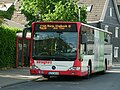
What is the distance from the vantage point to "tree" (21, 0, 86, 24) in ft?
126

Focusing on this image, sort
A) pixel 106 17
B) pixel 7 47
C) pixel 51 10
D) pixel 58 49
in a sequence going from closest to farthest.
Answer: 1. pixel 58 49
2. pixel 7 47
3. pixel 51 10
4. pixel 106 17

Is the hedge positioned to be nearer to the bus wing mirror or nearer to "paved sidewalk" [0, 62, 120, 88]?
"paved sidewalk" [0, 62, 120, 88]

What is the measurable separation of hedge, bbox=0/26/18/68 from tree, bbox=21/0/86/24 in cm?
813

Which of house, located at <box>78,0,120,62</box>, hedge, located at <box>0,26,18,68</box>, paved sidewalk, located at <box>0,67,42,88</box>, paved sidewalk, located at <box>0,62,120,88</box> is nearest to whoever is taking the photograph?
paved sidewalk, located at <box>0,67,42,88</box>

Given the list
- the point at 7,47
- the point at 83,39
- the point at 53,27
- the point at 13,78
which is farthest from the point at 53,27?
the point at 7,47

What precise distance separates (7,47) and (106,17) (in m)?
34.5

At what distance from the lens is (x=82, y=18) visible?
1592 inches

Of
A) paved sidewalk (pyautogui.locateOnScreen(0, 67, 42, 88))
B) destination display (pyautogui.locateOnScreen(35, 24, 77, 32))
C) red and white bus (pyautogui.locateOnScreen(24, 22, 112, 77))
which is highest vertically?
destination display (pyautogui.locateOnScreen(35, 24, 77, 32))

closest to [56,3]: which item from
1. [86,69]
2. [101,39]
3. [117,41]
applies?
[101,39]

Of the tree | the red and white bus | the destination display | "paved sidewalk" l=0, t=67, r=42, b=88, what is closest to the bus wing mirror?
the red and white bus

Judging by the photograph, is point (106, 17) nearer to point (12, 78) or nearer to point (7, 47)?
point (7, 47)

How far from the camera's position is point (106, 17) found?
6247 cm

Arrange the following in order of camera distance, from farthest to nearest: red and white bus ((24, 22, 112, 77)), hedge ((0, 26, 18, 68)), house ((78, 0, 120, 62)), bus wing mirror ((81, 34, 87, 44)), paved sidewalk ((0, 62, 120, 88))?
house ((78, 0, 120, 62)), hedge ((0, 26, 18, 68)), bus wing mirror ((81, 34, 87, 44)), red and white bus ((24, 22, 112, 77)), paved sidewalk ((0, 62, 120, 88))

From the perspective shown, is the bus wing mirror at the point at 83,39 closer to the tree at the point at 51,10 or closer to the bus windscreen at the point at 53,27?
the bus windscreen at the point at 53,27
